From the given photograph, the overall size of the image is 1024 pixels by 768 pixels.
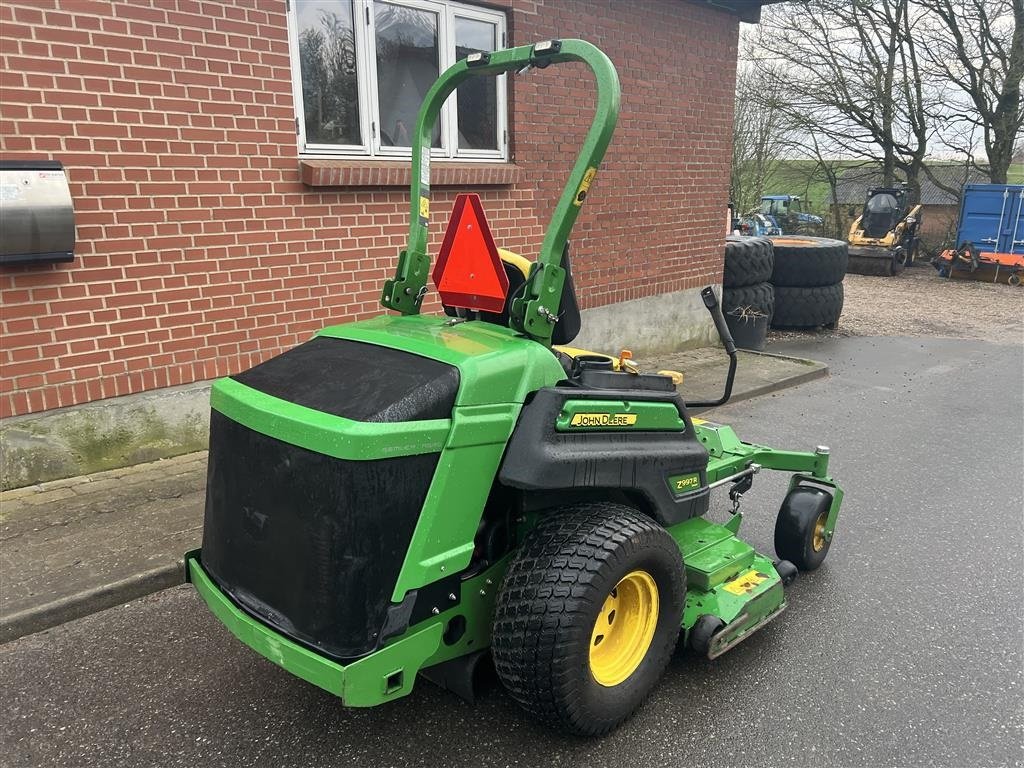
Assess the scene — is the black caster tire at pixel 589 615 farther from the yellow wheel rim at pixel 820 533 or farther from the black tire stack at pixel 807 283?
the black tire stack at pixel 807 283

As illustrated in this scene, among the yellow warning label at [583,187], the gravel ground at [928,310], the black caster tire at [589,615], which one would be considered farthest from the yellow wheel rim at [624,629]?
the gravel ground at [928,310]

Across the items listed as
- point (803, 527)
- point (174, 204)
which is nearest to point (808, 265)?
point (803, 527)

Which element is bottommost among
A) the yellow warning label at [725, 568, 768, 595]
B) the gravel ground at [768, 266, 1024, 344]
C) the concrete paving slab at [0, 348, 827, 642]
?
the gravel ground at [768, 266, 1024, 344]

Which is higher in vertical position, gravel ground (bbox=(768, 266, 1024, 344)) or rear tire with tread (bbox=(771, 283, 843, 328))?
rear tire with tread (bbox=(771, 283, 843, 328))

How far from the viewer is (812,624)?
10.8 ft

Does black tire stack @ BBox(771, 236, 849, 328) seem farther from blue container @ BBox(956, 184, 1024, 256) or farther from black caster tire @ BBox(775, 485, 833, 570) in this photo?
blue container @ BBox(956, 184, 1024, 256)

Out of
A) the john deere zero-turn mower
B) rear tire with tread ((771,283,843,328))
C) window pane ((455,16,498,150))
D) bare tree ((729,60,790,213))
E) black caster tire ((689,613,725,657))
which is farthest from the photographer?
bare tree ((729,60,790,213))

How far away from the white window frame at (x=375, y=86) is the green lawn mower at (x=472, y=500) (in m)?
2.59

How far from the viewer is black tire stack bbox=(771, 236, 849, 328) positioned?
1024 centimetres

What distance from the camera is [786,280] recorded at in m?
10.4

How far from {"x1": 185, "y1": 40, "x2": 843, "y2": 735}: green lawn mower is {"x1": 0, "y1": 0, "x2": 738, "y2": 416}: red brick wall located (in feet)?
7.73

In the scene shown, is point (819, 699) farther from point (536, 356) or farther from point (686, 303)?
point (686, 303)

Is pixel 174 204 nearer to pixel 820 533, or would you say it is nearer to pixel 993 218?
pixel 820 533

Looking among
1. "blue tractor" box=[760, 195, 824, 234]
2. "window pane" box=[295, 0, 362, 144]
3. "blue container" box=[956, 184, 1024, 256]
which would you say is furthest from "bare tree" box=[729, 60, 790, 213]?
"window pane" box=[295, 0, 362, 144]
